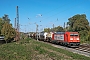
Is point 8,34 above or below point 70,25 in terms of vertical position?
below

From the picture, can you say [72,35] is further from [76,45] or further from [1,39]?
[1,39]

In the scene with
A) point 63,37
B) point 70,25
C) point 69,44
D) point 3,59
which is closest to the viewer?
point 3,59

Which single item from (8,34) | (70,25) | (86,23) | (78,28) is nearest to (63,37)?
(8,34)

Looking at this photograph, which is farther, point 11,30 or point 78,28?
point 78,28

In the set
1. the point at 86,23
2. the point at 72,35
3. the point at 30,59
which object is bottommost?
the point at 30,59

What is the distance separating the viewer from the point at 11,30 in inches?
2133

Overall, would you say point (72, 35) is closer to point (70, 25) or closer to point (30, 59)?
point (30, 59)

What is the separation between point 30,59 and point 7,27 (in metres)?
42.5

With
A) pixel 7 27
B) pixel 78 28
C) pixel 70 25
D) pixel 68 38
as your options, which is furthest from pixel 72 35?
pixel 70 25

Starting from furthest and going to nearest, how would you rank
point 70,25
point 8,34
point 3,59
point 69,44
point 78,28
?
point 70,25 → point 78,28 → point 8,34 → point 69,44 → point 3,59

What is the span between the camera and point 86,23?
218 ft

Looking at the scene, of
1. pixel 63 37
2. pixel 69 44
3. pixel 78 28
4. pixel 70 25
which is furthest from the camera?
pixel 70 25

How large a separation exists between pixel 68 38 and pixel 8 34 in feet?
83.3

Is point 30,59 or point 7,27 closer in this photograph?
point 30,59
